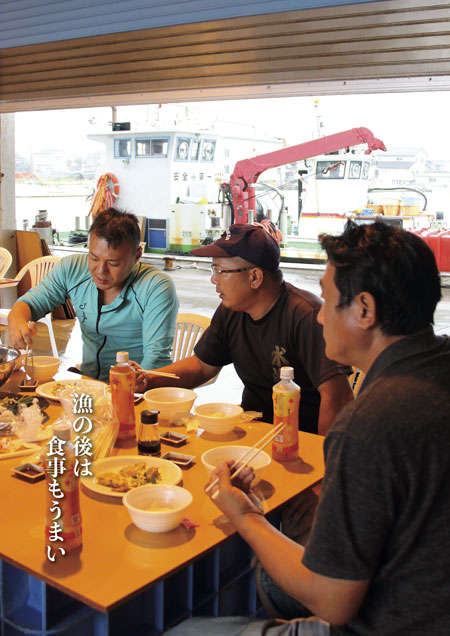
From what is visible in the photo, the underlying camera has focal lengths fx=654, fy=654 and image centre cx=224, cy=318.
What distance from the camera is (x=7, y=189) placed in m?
7.63

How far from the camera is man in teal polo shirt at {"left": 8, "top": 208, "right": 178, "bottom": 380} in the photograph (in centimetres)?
299

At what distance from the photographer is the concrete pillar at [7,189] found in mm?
7504

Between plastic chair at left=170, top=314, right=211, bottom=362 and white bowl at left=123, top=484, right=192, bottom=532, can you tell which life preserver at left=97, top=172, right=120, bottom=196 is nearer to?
plastic chair at left=170, top=314, right=211, bottom=362

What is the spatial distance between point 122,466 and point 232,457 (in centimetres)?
32

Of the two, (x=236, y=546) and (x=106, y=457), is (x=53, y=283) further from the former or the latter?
(x=236, y=546)

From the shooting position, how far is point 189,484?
1.84 metres

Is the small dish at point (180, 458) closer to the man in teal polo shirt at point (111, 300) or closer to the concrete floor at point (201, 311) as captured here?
the concrete floor at point (201, 311)

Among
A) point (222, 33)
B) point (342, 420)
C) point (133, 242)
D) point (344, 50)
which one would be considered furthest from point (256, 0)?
point (342, 420)

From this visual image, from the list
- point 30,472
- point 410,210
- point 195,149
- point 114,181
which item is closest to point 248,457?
point 30,472

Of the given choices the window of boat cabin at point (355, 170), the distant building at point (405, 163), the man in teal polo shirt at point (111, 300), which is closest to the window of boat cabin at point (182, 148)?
the window of boat cabin at point (355, 170)

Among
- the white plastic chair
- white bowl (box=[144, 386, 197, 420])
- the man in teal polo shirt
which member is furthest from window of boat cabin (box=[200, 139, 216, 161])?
white bowl (box=[144, 386, 197, 420])

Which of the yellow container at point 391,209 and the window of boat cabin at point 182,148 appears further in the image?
the yellow container at point 391,209

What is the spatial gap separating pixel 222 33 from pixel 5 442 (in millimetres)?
4190

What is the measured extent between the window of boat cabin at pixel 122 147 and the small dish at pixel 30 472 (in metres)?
16.8
